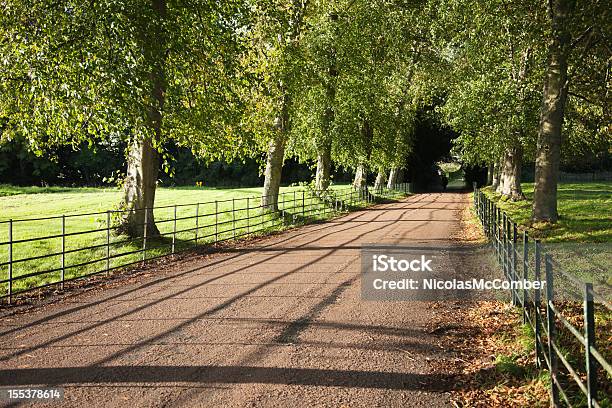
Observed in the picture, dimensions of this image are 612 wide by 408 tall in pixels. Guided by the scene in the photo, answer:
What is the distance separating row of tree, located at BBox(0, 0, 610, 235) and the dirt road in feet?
13.6

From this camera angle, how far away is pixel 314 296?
9.80m

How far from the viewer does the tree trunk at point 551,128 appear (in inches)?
657

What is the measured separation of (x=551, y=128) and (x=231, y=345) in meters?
14.1

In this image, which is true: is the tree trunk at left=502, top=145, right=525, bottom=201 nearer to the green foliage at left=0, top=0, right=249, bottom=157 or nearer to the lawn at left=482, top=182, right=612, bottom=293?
the lawn at left=482, top=182, right=612, bottom=293

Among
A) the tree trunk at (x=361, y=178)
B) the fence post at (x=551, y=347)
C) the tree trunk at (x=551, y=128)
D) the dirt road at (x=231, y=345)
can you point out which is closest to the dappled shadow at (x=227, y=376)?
the dirt road at (x=231, y=345)

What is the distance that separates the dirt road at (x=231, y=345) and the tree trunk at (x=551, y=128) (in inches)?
338

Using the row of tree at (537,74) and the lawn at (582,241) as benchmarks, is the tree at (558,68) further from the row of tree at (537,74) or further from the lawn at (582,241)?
the lawn at (582,241)

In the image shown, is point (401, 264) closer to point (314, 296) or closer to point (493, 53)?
point (314, 296)

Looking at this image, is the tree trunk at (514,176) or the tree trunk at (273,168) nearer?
the tree trunk at (273,168)

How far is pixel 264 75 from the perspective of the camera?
1950 cm

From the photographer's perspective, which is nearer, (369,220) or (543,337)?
(543,337)

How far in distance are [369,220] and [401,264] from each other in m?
12.2

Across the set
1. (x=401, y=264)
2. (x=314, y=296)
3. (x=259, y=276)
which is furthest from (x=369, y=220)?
(x=314, y=296)

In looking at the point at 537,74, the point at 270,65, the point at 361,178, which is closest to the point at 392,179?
the point at 361,178
